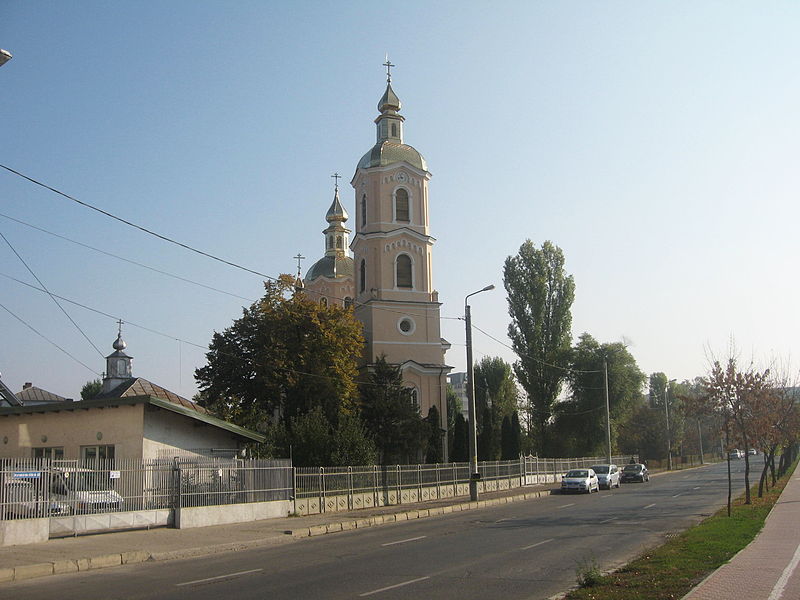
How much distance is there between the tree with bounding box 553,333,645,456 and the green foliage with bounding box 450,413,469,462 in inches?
693

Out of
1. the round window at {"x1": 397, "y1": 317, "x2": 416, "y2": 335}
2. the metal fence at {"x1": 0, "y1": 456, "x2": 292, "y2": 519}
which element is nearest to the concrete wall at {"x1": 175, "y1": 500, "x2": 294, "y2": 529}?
the metal fence at {"x1": 0, "y1": 456, "x2": 292, "y2": 519}

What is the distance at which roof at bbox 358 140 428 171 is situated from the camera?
58062mm

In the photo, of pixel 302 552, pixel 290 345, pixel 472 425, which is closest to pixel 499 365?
pixel 290 345

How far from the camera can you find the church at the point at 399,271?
2197 inches

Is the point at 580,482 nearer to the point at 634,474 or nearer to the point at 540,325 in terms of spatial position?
the point at 634,474

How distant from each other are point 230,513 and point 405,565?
1106 centimetres

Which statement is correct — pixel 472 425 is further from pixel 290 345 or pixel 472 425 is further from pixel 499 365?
pixel 499 365

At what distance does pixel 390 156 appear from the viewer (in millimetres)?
58406

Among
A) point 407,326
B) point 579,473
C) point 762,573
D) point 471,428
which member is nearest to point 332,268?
point 407,326

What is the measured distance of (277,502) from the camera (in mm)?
26672

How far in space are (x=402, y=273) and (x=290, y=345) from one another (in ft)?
45.7

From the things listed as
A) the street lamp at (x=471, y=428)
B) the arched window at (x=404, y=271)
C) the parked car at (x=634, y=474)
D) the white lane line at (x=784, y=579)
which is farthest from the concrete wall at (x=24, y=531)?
the parked car at (x=634, y=474)

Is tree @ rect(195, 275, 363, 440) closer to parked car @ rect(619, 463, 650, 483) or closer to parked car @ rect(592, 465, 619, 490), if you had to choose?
parked car @ rect(592, 465, 619, 490)

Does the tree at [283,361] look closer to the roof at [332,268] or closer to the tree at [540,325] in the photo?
the tree at [540,325]
